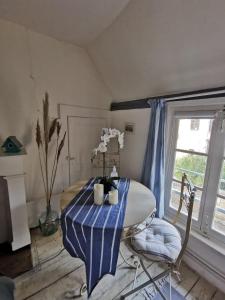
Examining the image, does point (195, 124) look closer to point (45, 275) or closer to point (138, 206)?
point (138, 206)

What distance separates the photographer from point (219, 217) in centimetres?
166

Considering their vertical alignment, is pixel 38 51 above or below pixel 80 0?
below

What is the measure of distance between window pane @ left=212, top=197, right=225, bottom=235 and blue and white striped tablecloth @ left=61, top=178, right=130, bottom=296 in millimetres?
1022

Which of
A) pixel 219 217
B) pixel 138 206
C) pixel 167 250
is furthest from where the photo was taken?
pixel 219 217

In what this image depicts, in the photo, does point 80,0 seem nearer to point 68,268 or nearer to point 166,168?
point 166,168

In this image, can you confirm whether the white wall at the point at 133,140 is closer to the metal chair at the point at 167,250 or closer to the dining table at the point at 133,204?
the dining table at the point at 133,204

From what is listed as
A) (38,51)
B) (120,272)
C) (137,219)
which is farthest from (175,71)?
(120,272)

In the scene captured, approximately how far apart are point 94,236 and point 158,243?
1.84 feet

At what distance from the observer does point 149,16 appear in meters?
1.39

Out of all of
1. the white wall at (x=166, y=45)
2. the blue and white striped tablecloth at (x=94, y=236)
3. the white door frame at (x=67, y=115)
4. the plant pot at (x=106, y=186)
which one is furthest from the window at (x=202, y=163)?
the white door frame at (x=67, y=115)

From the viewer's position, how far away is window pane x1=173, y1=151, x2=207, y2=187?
69.4 inches

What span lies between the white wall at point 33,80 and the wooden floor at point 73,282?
874 mm

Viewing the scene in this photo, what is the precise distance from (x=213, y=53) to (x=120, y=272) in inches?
82.9

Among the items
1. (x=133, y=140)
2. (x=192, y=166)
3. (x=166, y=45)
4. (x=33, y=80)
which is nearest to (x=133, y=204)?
(x=192, y=166)
